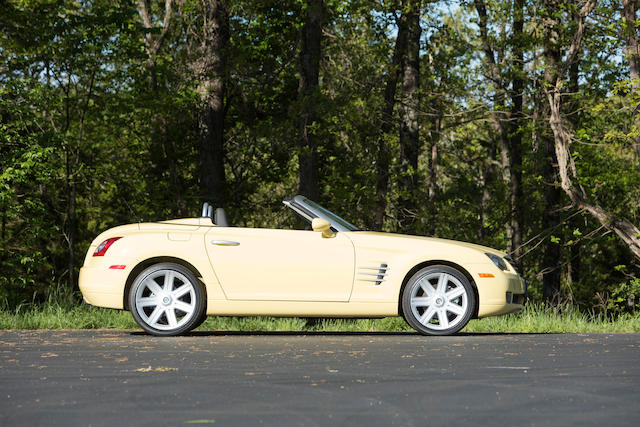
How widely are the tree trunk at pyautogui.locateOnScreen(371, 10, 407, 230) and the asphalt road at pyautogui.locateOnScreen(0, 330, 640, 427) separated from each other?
14.4m

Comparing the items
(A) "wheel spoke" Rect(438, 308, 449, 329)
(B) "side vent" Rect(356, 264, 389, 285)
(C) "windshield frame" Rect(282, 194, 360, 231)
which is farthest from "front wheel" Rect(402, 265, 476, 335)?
(C) "windshield frame" Rect(282, 194, 360, 231)

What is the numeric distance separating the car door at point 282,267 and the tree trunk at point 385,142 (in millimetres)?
13536

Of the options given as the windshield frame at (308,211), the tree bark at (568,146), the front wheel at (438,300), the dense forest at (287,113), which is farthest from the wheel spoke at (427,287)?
the tree bark at (568,146)

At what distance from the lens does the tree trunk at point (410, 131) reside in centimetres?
2273

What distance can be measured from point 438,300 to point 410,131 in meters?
14.4

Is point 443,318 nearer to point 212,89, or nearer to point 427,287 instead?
point 427,287

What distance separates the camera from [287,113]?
71.2 ft

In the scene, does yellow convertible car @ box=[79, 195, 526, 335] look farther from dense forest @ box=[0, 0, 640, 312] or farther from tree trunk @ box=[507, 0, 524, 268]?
tree trunk @ box=[507, 0, 524, 268]

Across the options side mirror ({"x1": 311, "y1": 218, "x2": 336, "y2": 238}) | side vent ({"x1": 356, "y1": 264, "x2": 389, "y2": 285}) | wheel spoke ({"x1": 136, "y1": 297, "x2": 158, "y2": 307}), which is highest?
side mirror ({"x1": 311, "y1": 218, "x2": 336, "y2": 238})

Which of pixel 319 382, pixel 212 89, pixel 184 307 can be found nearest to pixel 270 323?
pixel 184 307

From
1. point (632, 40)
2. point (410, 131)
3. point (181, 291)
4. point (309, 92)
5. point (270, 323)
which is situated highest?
point (632, 40)

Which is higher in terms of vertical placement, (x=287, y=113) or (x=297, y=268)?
(x=287, y=113)

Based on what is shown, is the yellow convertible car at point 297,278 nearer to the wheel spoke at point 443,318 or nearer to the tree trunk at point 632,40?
the wheel spoke at point 443,318

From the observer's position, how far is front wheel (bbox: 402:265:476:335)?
9.16 m
